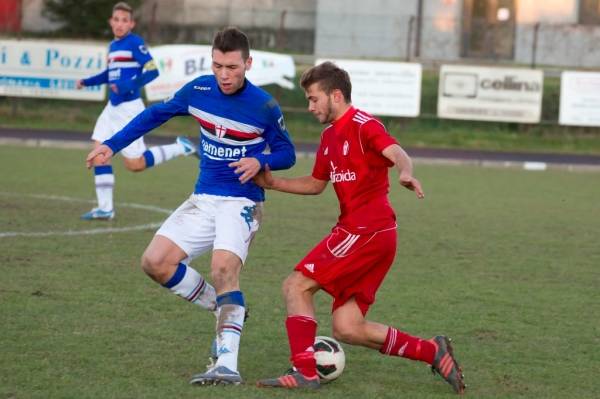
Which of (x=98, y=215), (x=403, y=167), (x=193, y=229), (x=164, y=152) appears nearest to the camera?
(x=403, y=167)

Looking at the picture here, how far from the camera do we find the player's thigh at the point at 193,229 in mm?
6152

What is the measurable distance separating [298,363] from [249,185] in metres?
1.05

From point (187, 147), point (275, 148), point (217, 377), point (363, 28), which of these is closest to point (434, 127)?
point (363, 28)

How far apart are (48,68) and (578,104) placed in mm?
10298

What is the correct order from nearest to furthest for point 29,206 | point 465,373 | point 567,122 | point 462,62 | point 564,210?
1. point 465,373
2. point 29,206
3. point 564,210
4. point 567,122
5. point 462,62

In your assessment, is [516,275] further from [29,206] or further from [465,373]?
[29,206]

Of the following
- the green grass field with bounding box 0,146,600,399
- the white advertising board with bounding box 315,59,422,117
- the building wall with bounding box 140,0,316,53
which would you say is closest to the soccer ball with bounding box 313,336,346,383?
the green grass field with bounding box 0,146,600,399

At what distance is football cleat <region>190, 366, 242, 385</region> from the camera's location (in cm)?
569

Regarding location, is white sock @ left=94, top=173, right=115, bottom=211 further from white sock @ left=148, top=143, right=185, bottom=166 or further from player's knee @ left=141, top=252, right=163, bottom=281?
player's knee @ left=141, top=252, right=163, bottom=281

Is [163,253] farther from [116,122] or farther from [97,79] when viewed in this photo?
[97,79]

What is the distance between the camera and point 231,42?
600 centimetres

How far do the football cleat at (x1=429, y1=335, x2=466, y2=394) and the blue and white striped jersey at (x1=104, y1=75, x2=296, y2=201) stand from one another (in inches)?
49.6

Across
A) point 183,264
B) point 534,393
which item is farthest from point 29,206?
point 534,393

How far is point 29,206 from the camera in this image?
40.3 ft
